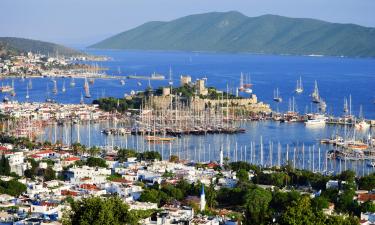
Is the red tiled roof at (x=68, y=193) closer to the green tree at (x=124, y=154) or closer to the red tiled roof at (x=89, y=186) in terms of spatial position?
the red tiled roof at (x=89, y=186)

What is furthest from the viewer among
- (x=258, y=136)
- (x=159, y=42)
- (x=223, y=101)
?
(x=159, y=42)

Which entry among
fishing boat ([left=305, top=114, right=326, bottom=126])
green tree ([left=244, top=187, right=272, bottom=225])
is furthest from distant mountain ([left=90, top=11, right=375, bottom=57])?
green tree ([left=244, top=187, right=272, bottom=225])

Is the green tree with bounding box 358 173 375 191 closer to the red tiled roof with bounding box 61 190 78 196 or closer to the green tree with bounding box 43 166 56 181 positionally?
the red tiled roof with bounding box 61 190 78 196

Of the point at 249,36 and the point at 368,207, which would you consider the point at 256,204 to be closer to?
→ the point at 368,207

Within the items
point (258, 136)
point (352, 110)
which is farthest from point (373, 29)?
point (258, 136)

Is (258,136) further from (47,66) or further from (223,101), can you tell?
(47,66)

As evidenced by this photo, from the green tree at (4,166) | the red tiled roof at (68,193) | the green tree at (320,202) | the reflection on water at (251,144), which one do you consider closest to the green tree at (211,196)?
the green tree at (320,202)
